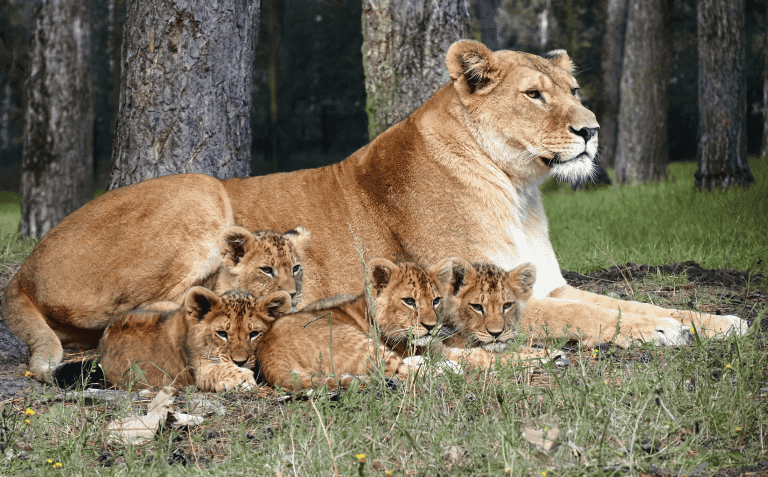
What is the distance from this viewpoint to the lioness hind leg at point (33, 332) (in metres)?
3.92

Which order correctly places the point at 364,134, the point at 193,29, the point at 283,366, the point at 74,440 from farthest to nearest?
the point at 364,134
the point at 193,29
the point at 283,366
the point at 74,440

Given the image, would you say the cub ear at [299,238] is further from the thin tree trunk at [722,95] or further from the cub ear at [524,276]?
the thin tree trunk at [722,95]

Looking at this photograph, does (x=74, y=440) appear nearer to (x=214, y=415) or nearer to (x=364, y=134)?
(x=214, y=415)

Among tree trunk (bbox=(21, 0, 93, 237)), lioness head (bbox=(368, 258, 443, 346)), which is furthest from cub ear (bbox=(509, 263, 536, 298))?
tree trunk (bbox=(21, 0, 93, 237))

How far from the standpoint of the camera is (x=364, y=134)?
26.0m

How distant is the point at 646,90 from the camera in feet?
48.9

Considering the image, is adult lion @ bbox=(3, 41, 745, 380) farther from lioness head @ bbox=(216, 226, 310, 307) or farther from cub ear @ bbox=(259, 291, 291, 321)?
cub ear @ bbox=(259, 291, 291, 321)

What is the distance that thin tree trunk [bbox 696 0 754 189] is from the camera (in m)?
11.9

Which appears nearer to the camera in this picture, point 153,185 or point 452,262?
point 452,262

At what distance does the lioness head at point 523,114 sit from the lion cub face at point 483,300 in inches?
31.5

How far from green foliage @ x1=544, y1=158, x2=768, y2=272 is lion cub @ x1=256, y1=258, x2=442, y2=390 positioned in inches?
98.1

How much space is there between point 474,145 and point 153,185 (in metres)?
2.23

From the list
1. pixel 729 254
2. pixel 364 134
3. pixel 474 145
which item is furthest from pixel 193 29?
pixel 364 134

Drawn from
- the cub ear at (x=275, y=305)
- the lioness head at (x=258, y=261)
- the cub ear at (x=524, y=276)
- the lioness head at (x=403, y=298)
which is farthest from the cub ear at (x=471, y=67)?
the cub ear at (x=275, y=305)
